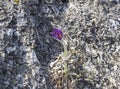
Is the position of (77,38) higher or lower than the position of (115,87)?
higher

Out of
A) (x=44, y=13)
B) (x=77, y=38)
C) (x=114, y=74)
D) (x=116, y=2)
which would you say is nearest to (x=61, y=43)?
(x=77, y=38)

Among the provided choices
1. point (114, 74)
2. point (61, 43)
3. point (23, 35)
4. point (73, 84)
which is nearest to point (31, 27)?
point (23, 35)

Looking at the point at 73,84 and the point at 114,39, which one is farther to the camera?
the point at 114,39

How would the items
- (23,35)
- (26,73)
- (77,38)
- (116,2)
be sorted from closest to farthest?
1. (26,73)
2. (23,35)
3. (77,38)
4. (116,2)

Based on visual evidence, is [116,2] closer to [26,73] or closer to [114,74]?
[114,74]

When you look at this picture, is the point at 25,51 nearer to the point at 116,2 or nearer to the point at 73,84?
the point at 73,84

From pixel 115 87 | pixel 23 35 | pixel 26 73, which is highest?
pixel 23 35

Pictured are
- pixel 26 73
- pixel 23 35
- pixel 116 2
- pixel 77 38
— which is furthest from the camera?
pixel 116 2
